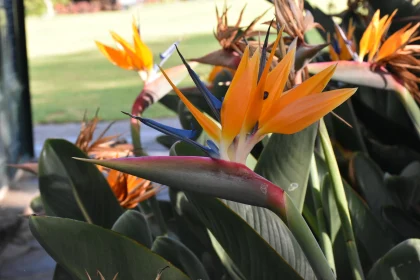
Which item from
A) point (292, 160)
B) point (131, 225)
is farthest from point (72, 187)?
point (292, 160)

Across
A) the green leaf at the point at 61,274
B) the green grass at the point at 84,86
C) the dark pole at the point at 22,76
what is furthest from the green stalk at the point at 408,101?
the green grass at the point at 84,86

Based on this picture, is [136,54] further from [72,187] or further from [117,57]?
[72,187]

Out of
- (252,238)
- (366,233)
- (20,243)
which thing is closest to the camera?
(252,238)

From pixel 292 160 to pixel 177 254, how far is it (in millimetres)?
158

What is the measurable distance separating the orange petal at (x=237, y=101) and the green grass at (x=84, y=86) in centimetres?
325

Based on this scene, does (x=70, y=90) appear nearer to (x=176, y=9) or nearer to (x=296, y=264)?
(x=296, y=264)

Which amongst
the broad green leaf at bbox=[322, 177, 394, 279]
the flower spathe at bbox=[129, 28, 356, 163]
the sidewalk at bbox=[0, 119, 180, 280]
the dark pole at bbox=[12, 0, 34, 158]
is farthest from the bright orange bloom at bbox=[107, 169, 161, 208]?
the dark pole at bbox=[12, 0, 34, 158]

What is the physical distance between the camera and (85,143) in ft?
2.50

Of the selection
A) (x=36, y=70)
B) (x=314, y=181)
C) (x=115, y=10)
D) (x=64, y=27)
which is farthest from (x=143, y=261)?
(x=115, y=10)

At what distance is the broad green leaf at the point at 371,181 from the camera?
31.2 inches

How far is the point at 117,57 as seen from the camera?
763 millimetres

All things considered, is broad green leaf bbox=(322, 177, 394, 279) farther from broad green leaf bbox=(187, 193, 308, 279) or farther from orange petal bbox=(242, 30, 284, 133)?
orange petal bbox=(242, 30, 284, 133)

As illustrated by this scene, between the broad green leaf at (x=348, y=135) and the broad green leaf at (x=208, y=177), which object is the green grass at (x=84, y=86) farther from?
the broad green leaf at (x=208, y=177)

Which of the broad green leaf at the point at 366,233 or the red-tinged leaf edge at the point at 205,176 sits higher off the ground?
the red-tinged leaf edge at the point at 205,176
